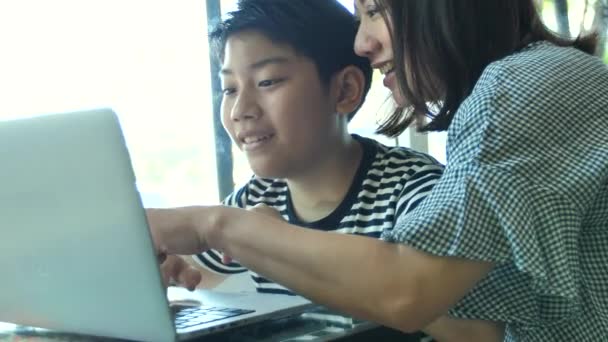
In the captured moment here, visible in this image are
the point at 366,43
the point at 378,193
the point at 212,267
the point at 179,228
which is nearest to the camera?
the point at 179,228

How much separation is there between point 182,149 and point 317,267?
1185 mm

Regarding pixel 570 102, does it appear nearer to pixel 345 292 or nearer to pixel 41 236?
pixel 345 292

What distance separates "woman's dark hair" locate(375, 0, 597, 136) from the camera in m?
0.97

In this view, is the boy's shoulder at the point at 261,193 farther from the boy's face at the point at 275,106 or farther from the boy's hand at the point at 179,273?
the boy's hand at the point at 179,273

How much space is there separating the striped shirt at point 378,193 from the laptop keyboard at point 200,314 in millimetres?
298

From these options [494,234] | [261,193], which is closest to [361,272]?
[494,234]

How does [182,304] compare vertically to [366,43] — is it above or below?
below

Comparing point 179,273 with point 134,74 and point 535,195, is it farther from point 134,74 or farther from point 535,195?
point 134,74

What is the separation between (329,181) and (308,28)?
26 cm

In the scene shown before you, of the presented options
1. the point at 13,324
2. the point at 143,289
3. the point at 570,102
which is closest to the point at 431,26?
the point at 570,102

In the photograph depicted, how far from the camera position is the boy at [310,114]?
1.33 m

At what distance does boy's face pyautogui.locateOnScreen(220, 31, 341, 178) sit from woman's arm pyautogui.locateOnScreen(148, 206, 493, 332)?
483 millimetres

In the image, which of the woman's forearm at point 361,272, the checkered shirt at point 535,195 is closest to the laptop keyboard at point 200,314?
the woman's forearm at point 361,272

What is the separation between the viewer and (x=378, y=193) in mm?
1325
